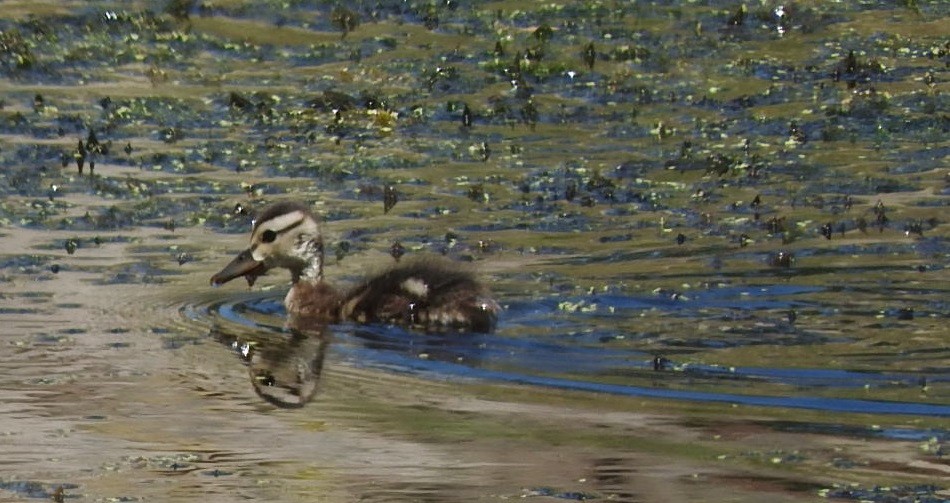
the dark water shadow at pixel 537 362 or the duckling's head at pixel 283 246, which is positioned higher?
the duckling's head at pixel 283 246

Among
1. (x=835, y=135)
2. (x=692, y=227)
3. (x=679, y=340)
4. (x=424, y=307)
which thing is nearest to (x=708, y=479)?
(x=679, y=340)

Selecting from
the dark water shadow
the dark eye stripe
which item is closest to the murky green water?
the dark water shadow

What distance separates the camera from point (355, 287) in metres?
11.1

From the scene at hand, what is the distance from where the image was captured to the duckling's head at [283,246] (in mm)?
11344

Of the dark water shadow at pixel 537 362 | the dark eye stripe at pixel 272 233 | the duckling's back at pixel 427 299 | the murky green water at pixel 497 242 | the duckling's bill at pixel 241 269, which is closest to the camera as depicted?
the murky green water at pixel 497 242

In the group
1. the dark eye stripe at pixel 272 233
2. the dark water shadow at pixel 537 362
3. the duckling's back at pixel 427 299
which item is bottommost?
the dark water shadow at pixel 537 362

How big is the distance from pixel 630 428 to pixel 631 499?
111cm

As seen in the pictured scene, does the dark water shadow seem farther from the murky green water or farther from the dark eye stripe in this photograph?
the dark eye stripe

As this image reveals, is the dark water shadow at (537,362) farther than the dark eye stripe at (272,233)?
No

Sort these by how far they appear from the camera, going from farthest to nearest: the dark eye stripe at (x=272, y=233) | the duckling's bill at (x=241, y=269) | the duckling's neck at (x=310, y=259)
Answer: the duckling's neck at (x=310, y=259) → the dark eye stripe at (x=272, y=233) → the duckling's bill at (x=241, y=269)

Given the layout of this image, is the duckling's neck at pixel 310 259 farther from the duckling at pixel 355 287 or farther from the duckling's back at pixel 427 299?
the duckling's back at pixel 427 299

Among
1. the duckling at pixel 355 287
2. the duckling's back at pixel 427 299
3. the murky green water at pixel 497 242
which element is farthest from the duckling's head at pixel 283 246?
the duckling's back at pixel 427 299

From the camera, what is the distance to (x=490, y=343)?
33.4ft

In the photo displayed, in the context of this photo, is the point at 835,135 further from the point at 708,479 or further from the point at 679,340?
the point at 708,479
